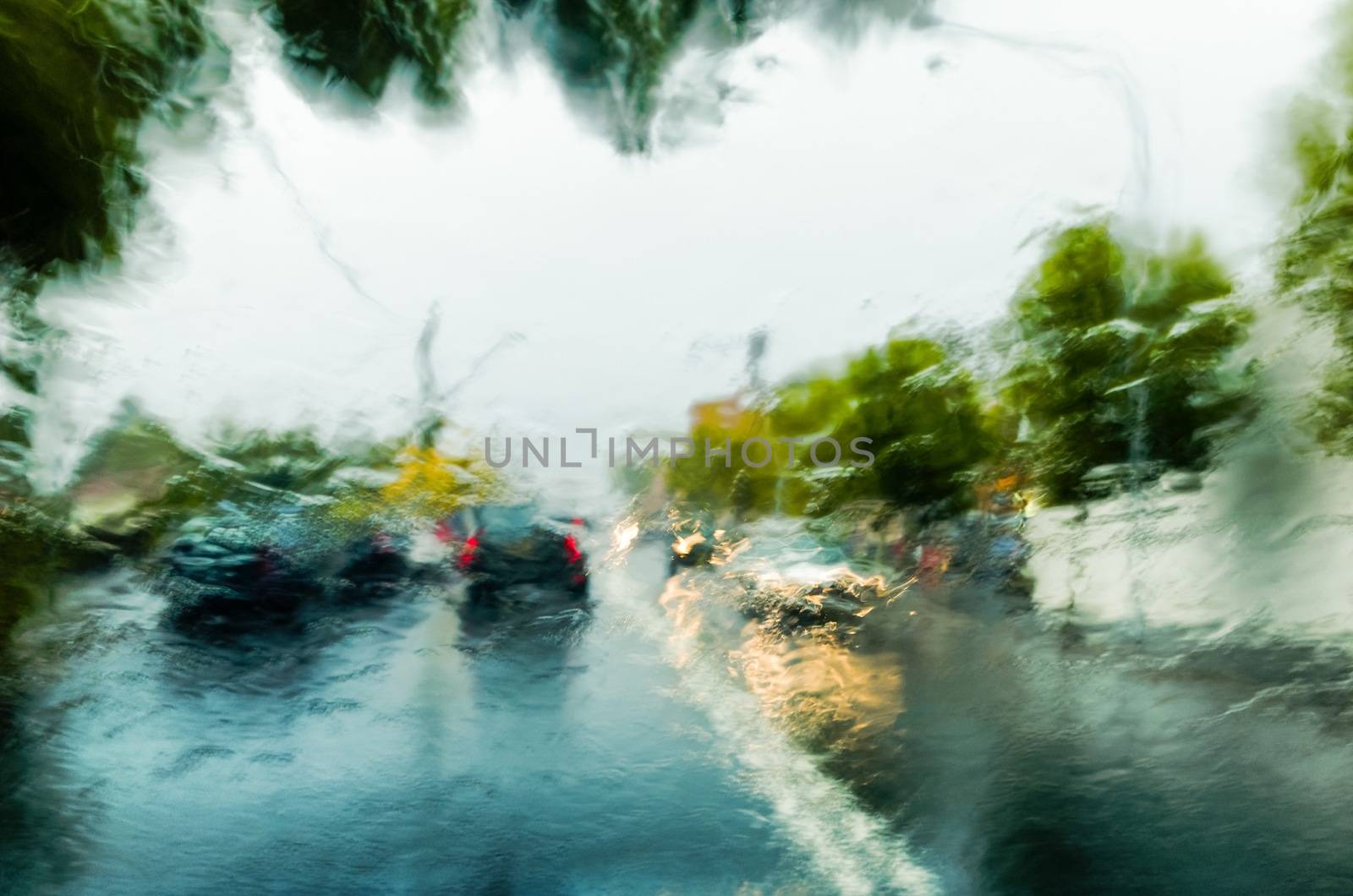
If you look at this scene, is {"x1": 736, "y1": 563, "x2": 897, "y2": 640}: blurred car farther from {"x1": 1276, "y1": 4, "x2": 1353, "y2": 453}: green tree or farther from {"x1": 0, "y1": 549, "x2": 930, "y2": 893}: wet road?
{"x1": 1276, "y1": 4, "x2": 1353, "y2": 453}: green tree

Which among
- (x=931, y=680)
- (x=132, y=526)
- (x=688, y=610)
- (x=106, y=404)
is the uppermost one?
(x=106, y=404)

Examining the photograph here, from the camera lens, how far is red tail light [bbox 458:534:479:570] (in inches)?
115

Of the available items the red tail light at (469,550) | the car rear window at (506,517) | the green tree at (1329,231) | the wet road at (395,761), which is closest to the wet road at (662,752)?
the wet road at (395,761)

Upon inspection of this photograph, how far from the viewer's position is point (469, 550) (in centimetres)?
293

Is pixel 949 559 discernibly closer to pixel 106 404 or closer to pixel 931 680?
pixel 931 680

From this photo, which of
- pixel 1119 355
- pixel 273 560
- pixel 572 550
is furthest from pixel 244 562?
pixel 1119 355

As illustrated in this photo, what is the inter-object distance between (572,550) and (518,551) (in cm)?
18

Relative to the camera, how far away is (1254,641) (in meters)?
2.53

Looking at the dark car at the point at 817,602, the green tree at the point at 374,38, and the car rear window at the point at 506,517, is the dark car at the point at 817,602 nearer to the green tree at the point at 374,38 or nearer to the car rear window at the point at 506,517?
the car rear window at the point at 506,517

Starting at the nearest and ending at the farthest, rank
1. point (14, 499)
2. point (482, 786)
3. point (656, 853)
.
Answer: point (656, 853) < point (482, 786) < point (14, 499)

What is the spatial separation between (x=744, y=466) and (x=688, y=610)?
513mm

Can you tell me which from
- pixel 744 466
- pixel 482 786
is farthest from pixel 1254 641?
pixel 482 786

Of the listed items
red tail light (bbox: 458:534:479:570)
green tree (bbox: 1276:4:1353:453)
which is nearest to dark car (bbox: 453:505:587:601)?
red tail light (bbox: 458:534:479:570)

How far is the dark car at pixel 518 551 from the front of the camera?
2.93 metres
